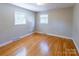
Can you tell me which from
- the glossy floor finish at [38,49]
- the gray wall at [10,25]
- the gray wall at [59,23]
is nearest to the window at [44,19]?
the gray wall at [59,23]

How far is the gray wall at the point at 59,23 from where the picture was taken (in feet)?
13.3

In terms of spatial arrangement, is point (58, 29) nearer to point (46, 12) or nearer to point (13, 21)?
point (46, 12)

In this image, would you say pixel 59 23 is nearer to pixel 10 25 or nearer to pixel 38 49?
pixel 38 49

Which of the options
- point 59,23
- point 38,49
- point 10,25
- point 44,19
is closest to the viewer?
point 38,49

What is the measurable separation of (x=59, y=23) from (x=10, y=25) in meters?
2.50

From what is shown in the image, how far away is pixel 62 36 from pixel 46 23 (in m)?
1.10

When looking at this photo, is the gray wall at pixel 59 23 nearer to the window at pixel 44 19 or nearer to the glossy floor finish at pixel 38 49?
the window at pixel 44 19

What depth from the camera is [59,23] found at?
4.43 meters

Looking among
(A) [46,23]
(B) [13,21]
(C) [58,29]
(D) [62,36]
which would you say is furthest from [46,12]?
(B) [13,21]

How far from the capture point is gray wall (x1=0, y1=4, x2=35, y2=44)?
9.31 feet

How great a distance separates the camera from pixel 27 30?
4.06 metres

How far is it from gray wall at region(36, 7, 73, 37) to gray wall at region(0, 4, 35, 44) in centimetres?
48

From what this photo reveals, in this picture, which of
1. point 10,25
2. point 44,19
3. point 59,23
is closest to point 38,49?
point 10,25

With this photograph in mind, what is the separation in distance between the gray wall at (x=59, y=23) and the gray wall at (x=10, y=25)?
0.48 meters
